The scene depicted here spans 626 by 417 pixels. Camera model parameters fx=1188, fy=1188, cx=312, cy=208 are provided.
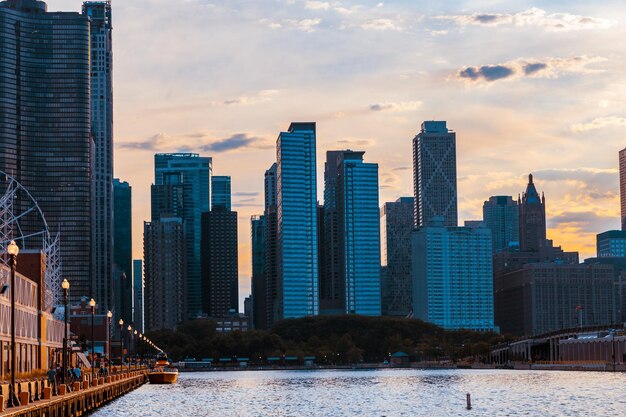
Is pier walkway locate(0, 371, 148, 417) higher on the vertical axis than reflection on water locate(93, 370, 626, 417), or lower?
higher

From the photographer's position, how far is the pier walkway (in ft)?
214

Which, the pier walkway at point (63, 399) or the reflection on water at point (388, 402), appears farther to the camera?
the reflection on water at point (388, 402)

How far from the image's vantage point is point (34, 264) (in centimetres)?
14325

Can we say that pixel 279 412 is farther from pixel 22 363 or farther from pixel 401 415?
pixel 22 363

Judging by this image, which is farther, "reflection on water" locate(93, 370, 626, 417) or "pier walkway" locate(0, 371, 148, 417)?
"reflection on water" locate(93, 370, 626, 417)

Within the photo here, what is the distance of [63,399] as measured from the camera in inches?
3132

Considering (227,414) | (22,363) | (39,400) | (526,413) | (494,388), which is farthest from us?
(494,388)

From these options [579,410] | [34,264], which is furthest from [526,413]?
[34,264]

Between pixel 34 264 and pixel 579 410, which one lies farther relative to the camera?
pixel 34 264

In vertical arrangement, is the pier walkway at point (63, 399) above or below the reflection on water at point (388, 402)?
above

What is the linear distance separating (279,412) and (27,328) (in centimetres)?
3501

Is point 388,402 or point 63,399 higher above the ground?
point 63,399

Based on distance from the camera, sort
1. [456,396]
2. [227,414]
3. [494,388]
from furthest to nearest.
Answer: [494,388]
[456,396]
[227,414]

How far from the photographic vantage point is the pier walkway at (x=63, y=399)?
65350 mm
